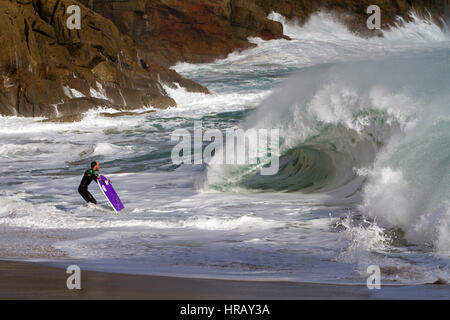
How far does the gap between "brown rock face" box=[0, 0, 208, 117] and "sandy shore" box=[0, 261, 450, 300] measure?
69.8 feet

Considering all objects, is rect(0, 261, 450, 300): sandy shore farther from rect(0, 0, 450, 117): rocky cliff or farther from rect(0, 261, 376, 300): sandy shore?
rect(0, 0, 450, 117): rocky cliff

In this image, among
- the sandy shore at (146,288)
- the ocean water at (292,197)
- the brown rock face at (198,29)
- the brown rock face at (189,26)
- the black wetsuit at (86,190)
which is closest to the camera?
the sandy shore at (146,288)

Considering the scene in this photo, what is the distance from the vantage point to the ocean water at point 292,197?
20.1 ft

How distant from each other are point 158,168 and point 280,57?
36.2 m

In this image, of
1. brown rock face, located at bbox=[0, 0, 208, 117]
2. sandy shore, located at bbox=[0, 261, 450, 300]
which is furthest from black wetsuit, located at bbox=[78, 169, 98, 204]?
brown rock face, located at bbox=[0, 0, 208, 117]

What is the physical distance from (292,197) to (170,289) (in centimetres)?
596

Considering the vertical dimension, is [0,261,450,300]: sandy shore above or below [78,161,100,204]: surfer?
below

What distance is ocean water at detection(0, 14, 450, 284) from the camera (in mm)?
6133

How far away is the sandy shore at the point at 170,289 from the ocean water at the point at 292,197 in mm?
343

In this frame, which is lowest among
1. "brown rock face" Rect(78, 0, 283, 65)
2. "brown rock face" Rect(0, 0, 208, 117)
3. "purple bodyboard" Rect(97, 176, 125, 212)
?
"purple bodyboard" Rect(97, 176, 125, 212)

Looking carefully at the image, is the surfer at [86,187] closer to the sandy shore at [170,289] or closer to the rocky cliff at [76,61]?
the sandy shore at [170,289]

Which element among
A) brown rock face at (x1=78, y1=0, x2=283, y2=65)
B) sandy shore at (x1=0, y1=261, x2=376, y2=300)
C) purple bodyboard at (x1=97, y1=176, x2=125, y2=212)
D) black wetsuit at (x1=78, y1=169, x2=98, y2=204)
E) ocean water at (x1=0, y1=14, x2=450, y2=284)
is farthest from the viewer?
brown rock face at (x1=78, y1=0, x2=283, y2=65)

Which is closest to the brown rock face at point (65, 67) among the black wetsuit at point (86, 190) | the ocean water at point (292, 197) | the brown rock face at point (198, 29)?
the ocean water at point (292, 197)

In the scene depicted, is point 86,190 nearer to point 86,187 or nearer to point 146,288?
point 86,187
